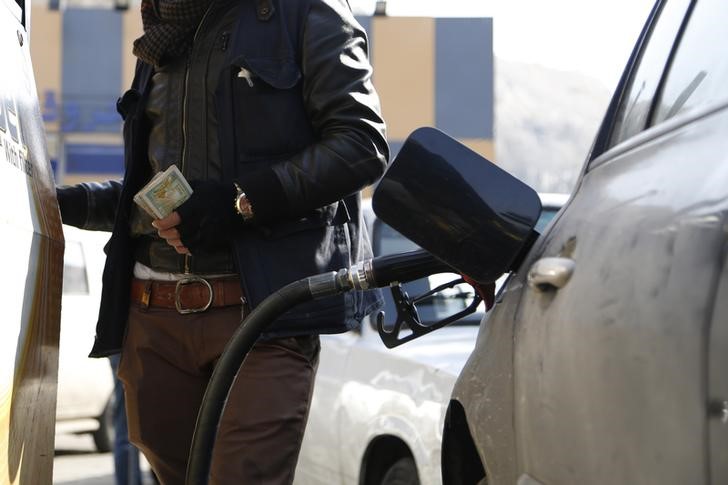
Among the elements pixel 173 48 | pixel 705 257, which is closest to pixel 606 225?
pixel 705 257

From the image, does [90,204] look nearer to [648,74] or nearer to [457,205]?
[457,205]

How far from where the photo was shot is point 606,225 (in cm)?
188

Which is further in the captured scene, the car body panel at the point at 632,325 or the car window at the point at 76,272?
the car window at the point at 76,272

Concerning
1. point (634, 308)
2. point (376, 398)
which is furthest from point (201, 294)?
point (376, 398)

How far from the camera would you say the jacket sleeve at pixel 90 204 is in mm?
3547

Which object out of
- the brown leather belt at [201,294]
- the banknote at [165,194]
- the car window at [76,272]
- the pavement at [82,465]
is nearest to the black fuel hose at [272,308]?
the brown leather belt at [201,294]

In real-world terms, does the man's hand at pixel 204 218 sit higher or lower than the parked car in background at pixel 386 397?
higher

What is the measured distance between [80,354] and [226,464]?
25.3 feet

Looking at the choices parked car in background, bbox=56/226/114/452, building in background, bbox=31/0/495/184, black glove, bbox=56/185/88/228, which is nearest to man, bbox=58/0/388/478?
black glove, bbox=56/185/88/228

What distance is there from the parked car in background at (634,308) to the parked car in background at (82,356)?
8152 millimetres

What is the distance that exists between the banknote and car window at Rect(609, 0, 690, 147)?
1106mm

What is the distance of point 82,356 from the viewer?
1048cm

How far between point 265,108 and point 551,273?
51.0 inches

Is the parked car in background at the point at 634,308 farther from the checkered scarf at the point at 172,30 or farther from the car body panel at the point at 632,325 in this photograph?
the checkered scarf at the point at 172,30
